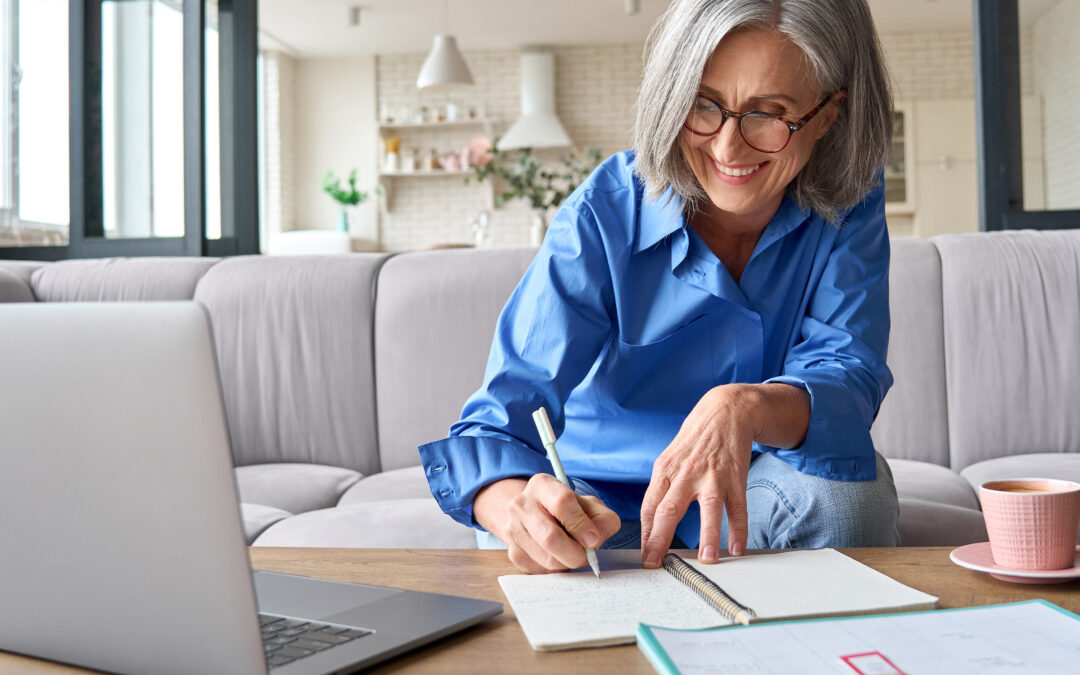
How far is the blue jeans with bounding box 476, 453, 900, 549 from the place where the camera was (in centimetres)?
106

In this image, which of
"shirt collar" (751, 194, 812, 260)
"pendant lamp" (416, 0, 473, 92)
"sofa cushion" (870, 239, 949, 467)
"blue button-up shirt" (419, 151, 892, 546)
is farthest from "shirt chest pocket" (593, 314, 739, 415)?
"pendant lamp" (416, 0, 473, 92)

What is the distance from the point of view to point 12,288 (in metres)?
2.37

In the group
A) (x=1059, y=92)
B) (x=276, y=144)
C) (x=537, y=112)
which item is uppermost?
(x=537, y=112)

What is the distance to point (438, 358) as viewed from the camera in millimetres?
2211

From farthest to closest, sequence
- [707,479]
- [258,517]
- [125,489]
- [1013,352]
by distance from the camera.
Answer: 1. [1013,352]
2. [258,517]
3. [707,479]
4. [125,489]

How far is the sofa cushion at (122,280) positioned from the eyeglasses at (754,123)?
1.70m

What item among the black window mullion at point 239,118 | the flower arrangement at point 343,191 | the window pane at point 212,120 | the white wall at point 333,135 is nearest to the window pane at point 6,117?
the window pane at point 212,120

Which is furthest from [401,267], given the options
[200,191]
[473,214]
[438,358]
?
[473,214]

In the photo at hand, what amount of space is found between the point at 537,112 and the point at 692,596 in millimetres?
7946

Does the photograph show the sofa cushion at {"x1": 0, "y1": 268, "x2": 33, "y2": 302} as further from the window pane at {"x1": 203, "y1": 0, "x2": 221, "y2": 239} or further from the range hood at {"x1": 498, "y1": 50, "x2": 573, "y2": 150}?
the range hood at {"x1": 498, "y1": 50, "x2": 573, "y2": 150}

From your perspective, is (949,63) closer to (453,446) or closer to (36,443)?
(453,446)

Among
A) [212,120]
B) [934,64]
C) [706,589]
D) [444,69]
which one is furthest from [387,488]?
[934,64]

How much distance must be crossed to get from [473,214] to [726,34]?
7.75 meters

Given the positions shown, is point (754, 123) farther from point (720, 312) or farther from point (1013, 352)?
point (1013, 352)
